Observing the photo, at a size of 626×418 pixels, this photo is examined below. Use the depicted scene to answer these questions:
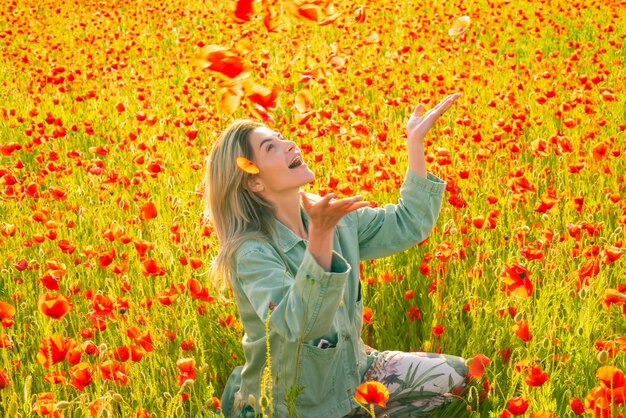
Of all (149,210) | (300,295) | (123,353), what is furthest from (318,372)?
(149,210)

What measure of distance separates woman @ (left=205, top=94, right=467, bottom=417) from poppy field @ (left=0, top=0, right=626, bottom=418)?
0.13 meters

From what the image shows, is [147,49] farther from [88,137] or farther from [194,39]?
[88,137]

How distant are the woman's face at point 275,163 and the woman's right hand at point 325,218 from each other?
0.35 m

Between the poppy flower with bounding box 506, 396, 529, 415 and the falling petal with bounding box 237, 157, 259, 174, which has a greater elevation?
the falling petal with bounding box 237, 157, 259, 174

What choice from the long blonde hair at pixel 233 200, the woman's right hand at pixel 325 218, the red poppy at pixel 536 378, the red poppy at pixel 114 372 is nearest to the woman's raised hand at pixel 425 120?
the long blonde hair at pixel 233 200

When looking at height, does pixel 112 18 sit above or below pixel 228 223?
below

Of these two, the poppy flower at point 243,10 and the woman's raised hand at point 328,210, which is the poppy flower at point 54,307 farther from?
the poppy flower at point 243,10

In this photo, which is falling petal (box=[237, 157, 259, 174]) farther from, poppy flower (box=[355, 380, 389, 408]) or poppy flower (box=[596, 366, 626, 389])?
poppy flower (box=[596, 366, 626, 389])

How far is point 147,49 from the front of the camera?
26.6 feet

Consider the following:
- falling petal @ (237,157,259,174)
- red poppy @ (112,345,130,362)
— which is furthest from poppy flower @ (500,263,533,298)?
red poppy @ (112,345,130,362)

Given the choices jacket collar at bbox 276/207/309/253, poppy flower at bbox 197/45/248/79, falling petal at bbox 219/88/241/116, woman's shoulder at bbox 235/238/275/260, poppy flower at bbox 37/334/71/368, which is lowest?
poppy flower at bbox 37/334/71/368

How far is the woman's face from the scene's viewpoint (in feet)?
7.89

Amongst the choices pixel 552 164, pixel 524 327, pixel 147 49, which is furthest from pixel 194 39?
pixel 524 327

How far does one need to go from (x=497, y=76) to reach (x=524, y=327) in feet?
13.6
